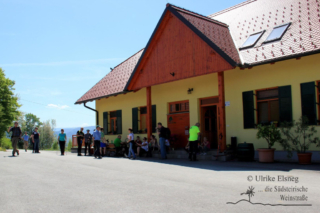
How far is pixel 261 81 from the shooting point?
1356cm

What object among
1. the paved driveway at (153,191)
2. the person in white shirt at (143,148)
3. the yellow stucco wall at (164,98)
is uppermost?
the yellow stucco wall at (164,98)

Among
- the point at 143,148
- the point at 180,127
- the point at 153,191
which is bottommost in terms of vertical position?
the point at 153,191

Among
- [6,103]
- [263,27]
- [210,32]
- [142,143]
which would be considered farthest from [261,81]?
[6,103]

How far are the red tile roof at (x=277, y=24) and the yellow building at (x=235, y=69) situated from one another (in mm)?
40

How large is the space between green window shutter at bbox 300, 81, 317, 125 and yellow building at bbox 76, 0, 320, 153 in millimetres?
35

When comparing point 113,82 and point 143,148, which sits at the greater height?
point 113,82

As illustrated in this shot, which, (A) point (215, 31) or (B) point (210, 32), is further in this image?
(A) point (215, 31)

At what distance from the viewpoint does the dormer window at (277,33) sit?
13.2m

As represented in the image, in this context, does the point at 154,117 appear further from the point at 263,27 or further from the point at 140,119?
the point at 263,27

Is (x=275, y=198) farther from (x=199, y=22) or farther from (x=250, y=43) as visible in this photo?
(x=199, y=22)

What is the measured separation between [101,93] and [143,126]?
3.85m

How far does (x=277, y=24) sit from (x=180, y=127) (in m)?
7.09

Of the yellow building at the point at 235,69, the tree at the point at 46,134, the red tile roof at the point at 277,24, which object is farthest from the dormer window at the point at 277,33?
the tree at the point at 46,134

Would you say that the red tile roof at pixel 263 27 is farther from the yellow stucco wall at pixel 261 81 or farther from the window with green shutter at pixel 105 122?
the window with green shutter at pixel 105 122
